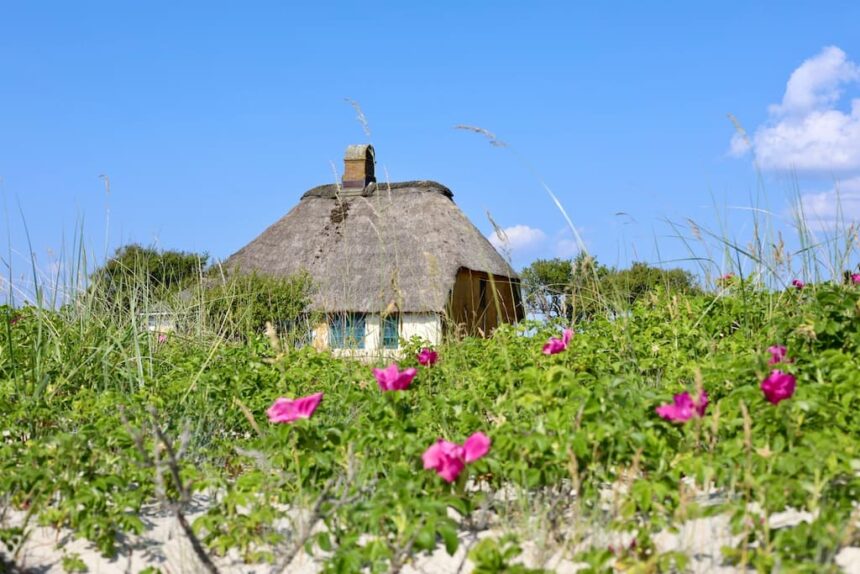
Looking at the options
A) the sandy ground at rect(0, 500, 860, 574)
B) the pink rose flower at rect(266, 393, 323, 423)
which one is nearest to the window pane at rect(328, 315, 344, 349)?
the pink rose flower at rect(266, 393, 323, 423)

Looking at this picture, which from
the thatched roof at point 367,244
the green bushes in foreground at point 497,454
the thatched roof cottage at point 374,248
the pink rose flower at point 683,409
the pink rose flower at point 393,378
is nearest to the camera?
the green bushes in foreground at point 497,454

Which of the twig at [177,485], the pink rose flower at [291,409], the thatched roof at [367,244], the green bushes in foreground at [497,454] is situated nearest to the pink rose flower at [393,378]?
the green bushes in foreground at [497,454]

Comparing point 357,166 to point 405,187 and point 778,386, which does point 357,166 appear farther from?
point 778,386

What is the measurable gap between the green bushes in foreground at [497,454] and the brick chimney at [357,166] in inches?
717

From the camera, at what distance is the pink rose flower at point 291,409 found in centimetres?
255

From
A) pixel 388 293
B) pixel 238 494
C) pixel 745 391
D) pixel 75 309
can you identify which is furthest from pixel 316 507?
pixel 388 293

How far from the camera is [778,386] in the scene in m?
2.43

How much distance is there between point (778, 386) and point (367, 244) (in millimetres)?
17347

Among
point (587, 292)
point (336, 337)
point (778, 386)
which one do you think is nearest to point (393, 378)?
point (778, 386)

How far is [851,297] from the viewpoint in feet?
10.5

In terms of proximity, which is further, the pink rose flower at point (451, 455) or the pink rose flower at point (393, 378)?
the pink rose flower at point (393, 378)

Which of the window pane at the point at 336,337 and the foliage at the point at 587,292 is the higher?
the foliage at the point at 587,292

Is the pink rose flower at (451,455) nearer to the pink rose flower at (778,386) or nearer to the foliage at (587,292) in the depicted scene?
the pink rose flower at (778,386)

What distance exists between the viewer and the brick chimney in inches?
869
